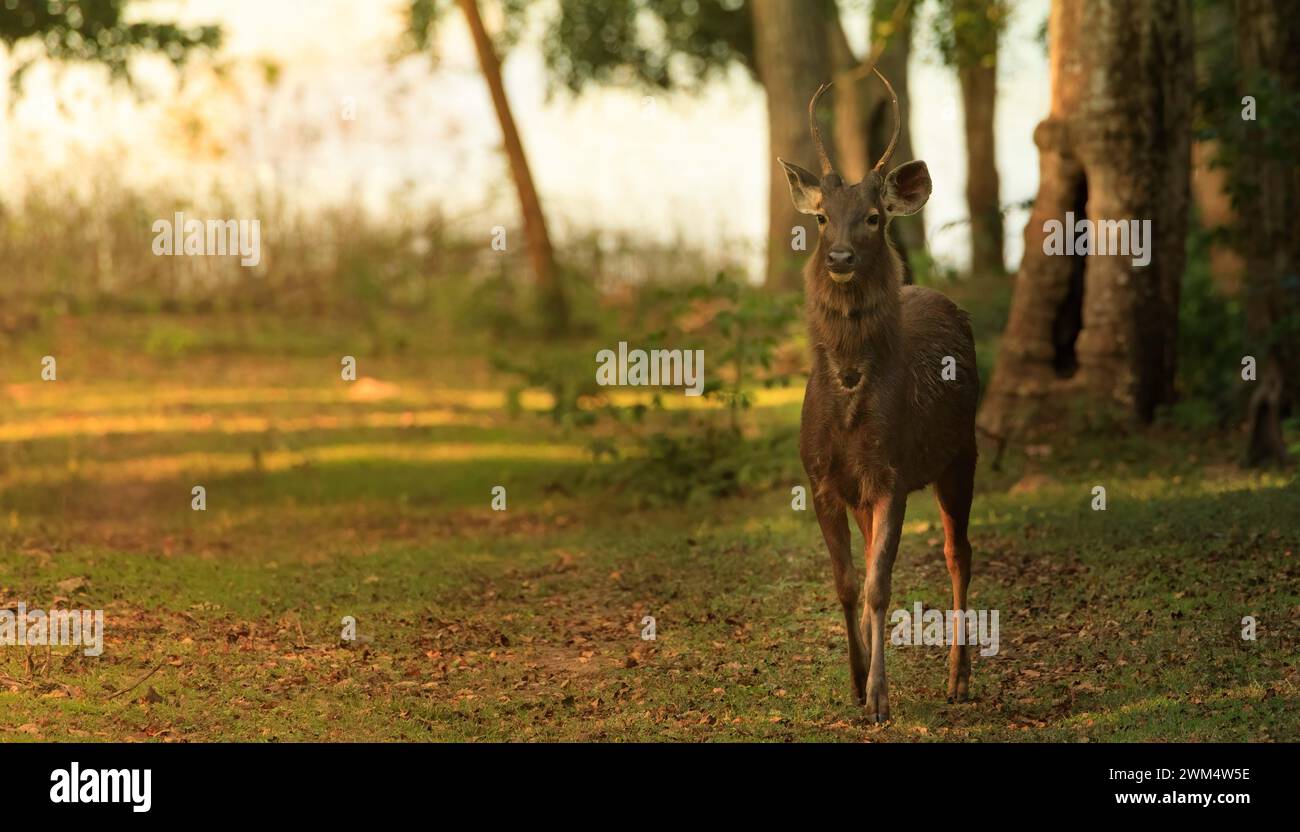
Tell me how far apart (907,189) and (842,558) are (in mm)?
1885

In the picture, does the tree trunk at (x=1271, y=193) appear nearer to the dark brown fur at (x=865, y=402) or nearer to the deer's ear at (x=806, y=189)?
the dark brown fur at (x=865, y=402)

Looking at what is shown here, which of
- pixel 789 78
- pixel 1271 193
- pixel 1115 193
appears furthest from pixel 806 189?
pixel 789 78

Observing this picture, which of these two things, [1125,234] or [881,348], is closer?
[881,348]

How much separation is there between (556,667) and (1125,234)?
7700 mm

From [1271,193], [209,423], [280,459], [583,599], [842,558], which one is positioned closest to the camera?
[842,558]

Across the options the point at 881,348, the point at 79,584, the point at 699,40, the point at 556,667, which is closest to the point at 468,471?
the point at 79,584

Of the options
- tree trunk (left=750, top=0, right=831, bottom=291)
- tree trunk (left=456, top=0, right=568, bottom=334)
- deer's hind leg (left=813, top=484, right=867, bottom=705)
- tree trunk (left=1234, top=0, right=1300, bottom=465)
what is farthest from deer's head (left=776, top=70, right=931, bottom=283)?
tree trunk (left=456, top=0, right=568, bottom=334)

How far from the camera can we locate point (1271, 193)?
16219mm

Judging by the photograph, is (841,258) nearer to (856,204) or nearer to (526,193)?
(856,204)

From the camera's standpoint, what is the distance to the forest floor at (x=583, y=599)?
28.9ft

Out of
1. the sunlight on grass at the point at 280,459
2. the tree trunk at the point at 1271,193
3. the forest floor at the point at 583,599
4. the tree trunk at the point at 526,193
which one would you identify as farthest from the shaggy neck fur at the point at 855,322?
the tree trunk at the point at 526,193

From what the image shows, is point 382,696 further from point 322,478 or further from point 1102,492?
point 322,478

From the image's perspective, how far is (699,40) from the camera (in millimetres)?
29953

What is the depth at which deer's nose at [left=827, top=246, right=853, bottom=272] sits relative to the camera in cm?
838
